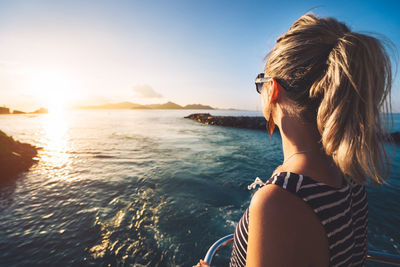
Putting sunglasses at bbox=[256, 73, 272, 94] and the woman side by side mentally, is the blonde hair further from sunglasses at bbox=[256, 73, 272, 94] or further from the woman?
sunglasses at bbox=[256, 73, 272, 94]

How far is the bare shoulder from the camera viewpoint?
0.83 metres

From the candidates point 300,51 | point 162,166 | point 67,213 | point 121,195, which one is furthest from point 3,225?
point 300,51

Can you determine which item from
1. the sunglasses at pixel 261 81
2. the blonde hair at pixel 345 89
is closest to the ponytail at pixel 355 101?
the blonde hair at pixel 345 89

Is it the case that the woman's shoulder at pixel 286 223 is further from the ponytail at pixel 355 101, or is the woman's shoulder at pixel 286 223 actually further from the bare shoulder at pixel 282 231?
the ponytail at pixel 355 101

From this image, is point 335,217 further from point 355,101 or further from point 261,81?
point 261,81

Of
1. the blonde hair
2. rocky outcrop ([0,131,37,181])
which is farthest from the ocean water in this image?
the blonde hair

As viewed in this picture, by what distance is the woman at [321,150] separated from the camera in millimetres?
863

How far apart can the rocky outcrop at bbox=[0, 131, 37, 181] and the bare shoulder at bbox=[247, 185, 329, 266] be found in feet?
44.0

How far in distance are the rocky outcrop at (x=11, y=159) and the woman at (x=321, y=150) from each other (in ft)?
44.3

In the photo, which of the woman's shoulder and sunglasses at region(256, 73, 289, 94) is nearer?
the woman's shoulder

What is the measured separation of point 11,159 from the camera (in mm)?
10531

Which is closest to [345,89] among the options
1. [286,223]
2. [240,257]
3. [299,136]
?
[299,136]

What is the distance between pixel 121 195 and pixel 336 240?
7698 mm

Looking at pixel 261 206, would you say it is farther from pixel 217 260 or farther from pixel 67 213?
pixel 67 213
